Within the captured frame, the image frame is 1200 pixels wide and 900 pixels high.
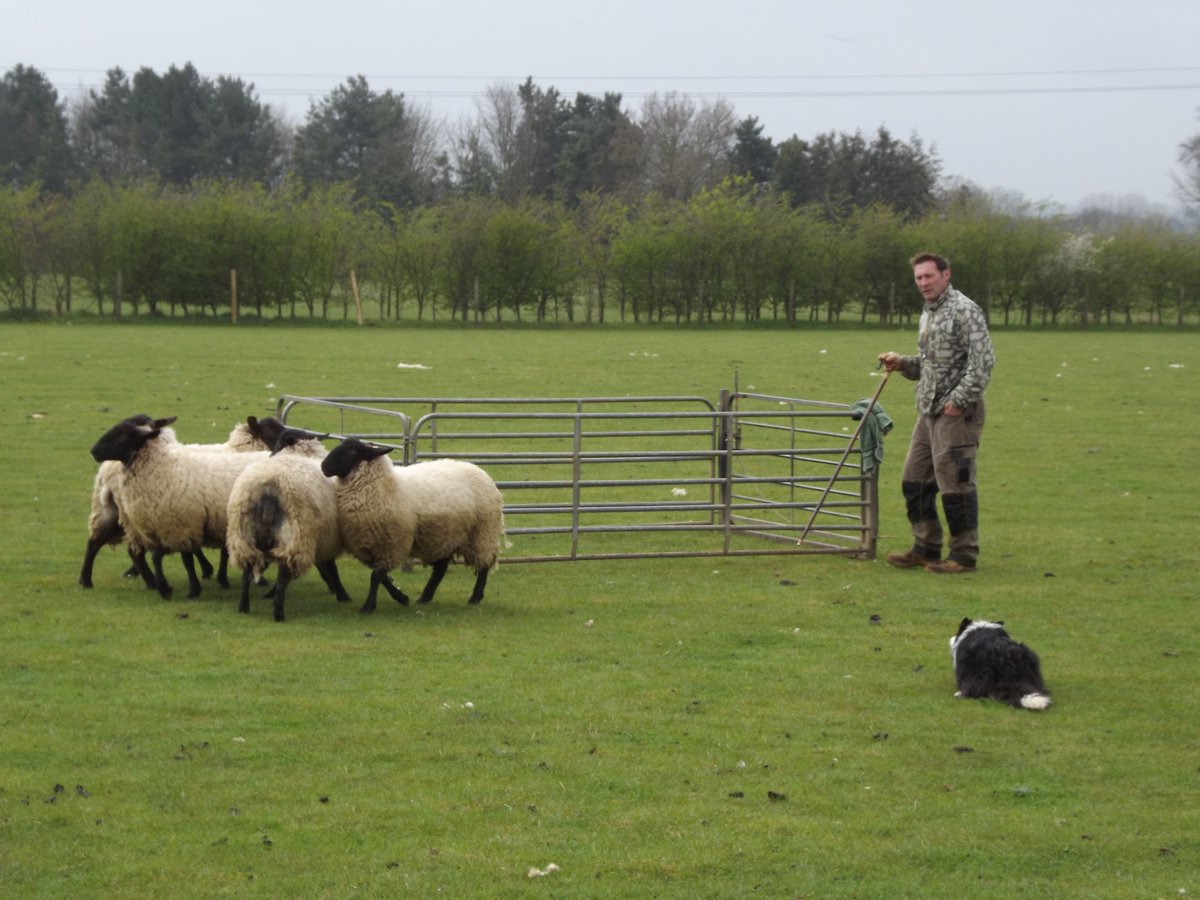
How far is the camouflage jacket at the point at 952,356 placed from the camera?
11422 millimetres

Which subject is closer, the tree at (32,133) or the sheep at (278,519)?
the sheep at (278,519)

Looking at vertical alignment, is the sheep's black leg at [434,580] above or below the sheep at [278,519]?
below

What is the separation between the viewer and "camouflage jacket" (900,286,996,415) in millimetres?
11422

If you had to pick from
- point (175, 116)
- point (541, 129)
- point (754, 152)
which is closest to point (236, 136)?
point (175, 116)

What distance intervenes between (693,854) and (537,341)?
38.5m

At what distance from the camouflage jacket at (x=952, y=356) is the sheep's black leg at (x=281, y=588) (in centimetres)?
515

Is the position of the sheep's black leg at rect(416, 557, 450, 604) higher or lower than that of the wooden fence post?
lower

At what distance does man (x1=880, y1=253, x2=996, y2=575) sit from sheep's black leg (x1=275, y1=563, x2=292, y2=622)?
4.96 metres

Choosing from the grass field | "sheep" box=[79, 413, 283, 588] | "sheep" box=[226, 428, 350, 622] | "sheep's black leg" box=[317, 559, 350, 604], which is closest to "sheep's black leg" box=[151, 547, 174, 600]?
the grass field

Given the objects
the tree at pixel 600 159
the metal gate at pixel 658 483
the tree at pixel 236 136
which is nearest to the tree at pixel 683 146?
the tree at pixel 600 159

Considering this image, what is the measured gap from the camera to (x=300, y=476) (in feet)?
31.8

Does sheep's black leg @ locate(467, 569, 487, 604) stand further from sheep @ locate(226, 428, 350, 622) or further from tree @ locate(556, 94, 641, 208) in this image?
tree @ locate(556, 94, 641, 208)

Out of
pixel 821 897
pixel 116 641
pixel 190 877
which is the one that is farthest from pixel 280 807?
pixel 116 641

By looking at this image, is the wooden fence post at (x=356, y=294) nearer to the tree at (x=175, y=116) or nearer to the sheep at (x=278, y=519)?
the tree at (x=175, y=116)
